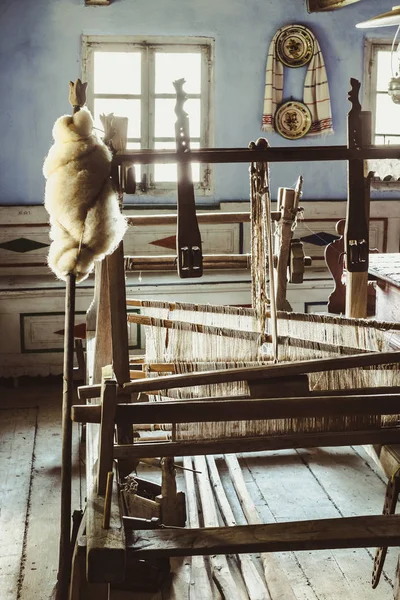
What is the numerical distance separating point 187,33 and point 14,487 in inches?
148

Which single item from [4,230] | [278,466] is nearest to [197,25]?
[4,230]

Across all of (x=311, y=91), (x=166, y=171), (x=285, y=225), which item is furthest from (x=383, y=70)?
(x=285, y=225)

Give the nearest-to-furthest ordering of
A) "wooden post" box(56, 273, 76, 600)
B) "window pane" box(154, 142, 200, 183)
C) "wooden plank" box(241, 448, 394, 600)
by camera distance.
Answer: "wooden post" box(56, 273, 76, 600) → "wooden plank" box(241, 448, 394, 600) → "window pane" box(154, 142, 200, 183)

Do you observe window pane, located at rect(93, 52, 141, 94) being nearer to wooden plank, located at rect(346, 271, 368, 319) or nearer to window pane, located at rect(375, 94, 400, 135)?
window pane, located at rect(375, 94, 400, 135)

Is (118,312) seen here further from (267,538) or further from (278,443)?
(267,538)

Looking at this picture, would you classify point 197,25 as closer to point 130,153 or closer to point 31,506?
point 31,506

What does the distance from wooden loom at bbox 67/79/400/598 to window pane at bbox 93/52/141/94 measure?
425 centimetres

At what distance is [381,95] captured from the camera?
623 cm

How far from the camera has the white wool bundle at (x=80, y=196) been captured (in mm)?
1858

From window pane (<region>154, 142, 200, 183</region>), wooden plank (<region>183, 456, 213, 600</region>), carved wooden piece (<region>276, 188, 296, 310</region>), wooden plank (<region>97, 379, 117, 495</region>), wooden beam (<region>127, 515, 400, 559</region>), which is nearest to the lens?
wooden beam (<region>127, 515, 400, 559</region>)

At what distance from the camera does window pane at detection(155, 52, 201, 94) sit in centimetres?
596

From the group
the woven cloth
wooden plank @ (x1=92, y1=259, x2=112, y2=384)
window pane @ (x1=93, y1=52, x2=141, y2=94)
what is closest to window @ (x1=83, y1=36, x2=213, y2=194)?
window pane @ (x1=93, y1=52, x2=141, y2=94)

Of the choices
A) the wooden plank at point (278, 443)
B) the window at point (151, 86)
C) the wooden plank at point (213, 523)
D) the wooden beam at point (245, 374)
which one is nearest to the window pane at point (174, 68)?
the window at point (151, 86)

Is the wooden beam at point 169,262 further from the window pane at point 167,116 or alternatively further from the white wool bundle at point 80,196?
the window pane at point 167,116
